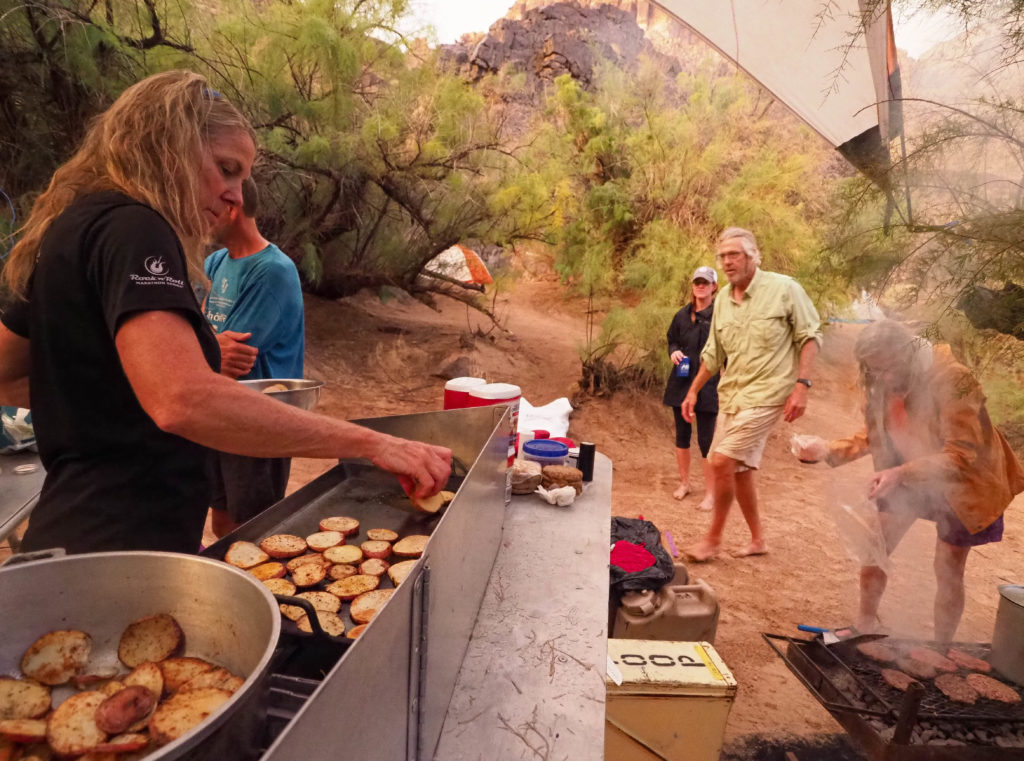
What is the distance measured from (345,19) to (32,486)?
22.4 feet

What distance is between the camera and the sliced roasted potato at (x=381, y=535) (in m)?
1.57

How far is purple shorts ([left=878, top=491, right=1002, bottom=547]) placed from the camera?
278 centimetres

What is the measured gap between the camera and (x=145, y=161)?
1265mm

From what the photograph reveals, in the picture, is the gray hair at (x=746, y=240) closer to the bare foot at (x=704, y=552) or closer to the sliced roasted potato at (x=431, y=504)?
the bare foot at (x=704, y=552)

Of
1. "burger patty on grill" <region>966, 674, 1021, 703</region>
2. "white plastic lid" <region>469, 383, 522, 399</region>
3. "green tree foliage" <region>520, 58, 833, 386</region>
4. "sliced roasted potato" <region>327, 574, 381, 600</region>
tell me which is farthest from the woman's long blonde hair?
"green tree foliage" <region>520, 58, 833, 386</region>

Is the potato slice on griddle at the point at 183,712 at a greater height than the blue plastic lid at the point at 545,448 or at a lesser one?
greater

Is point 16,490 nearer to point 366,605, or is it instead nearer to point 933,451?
point 366,605

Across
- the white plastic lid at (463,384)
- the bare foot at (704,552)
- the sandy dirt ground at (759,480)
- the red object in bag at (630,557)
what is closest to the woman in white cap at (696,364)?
the sandy dirt ground at (759,480)

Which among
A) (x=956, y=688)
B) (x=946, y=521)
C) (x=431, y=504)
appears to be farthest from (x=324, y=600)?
(x=946, y=521)

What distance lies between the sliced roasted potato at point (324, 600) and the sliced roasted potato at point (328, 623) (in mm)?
22

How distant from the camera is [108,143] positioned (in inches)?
50.3

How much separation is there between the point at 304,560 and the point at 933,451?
2.71 m

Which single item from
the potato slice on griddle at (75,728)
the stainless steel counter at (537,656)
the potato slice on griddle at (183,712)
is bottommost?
the stainless steel counter at (537,656)

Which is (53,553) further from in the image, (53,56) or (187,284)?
(53,56)
